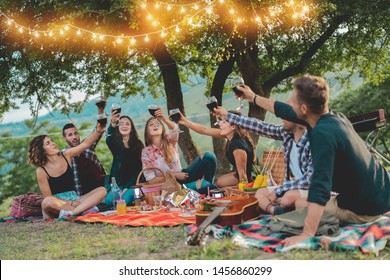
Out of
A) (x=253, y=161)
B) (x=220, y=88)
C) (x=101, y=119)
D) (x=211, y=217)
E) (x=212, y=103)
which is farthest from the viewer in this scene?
(x=220, y=88)

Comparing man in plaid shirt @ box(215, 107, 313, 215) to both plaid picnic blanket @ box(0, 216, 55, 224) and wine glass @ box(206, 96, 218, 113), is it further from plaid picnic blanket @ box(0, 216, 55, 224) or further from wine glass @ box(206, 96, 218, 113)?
plaid picnic blanket @ box(0, 216, 55, 224)

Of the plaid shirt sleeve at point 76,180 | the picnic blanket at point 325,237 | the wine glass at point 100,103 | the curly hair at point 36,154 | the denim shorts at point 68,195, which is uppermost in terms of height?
the wine glass at point 100,103

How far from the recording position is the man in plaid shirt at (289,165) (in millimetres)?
3588

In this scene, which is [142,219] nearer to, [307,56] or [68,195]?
[68,195]

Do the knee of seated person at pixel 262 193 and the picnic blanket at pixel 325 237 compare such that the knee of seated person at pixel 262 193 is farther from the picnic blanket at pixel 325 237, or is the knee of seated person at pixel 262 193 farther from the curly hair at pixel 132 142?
the curly hair at pixel 132 142

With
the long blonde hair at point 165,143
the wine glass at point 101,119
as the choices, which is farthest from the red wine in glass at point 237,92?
the long blonde hair at point 165,143

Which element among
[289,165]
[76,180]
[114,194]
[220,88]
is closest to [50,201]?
[76,180]

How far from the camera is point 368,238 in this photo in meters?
2.92

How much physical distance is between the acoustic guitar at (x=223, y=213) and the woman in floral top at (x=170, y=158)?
166 cm

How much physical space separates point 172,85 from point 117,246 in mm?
5806

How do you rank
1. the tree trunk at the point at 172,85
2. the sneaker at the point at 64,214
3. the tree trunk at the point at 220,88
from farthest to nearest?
the tree trunk at the point at 220,88
the tree trunk at the point at 172,85
the sneaker at the point at 64,214

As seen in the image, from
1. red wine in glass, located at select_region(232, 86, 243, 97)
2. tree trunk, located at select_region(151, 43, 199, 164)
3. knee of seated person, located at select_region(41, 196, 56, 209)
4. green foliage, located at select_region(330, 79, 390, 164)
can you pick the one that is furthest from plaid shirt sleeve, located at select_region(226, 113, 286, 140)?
green foliage, located at select_region(330, 79, 390, 164)

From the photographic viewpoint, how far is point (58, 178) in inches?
196
